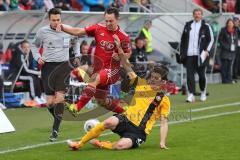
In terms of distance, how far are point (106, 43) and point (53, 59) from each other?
47.7 inches

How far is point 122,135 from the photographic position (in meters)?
12.3

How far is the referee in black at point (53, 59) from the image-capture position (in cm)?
1417

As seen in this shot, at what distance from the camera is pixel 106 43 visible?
1383cm

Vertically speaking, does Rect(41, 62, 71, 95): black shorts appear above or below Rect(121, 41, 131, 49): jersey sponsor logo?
below

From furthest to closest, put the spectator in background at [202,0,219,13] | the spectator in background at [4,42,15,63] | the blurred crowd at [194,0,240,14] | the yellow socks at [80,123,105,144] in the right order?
the spectator in background at [202,0,219,13] → the blurred crowd at [194,0,240,14] → the spectator in background at [4,42,15,63] → the yellow socks at [80,123,105,144]

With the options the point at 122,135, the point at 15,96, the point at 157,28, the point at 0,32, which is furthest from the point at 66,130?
the point at 157,28

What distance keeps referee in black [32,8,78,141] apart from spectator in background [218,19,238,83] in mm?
12535

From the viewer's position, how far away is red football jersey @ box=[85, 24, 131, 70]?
45.1 ft

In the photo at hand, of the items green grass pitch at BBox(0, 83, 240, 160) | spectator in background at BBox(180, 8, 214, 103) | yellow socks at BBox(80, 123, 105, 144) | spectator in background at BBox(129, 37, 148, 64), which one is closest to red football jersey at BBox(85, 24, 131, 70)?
green grass pitch at BBox(0, 83, 240, 160)

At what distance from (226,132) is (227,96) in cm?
779

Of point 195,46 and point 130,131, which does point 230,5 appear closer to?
point 195,46

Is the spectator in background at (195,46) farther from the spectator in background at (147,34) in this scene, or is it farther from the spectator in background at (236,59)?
the spectator in background at (236,59)

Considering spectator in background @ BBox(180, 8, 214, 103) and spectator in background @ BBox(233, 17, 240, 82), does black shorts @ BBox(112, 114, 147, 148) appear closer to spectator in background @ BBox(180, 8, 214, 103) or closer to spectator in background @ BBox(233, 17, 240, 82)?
spectator in background @ BBox(180, 8, 214, 103)

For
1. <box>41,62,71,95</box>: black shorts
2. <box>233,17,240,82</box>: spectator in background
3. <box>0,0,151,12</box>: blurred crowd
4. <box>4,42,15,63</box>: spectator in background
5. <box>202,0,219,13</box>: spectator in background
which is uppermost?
<box>0,0,151,12</box>: blurred crowd
